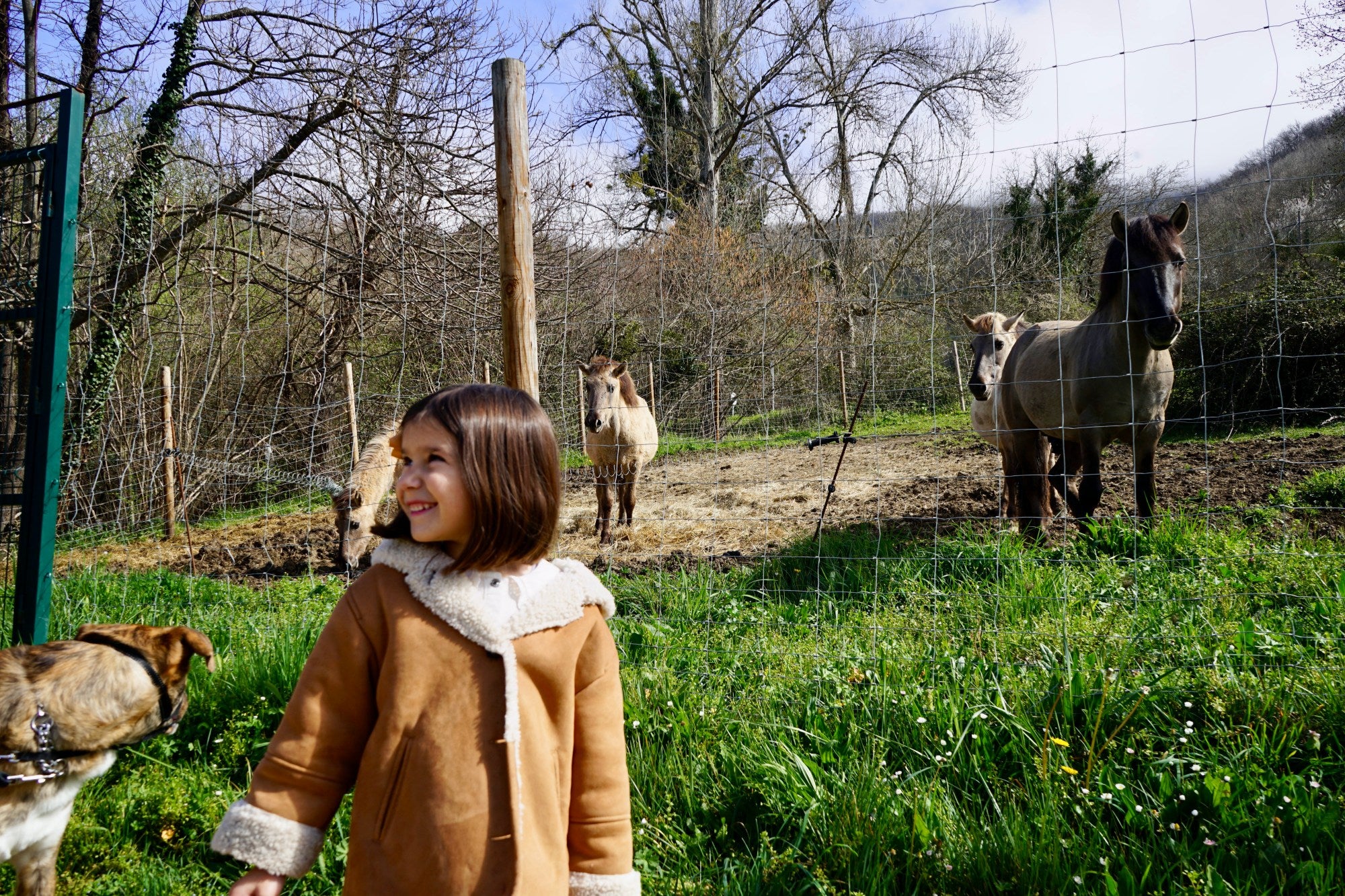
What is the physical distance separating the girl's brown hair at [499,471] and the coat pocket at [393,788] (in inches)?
14.3

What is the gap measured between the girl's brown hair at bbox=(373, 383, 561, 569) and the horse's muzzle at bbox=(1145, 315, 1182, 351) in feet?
14.9

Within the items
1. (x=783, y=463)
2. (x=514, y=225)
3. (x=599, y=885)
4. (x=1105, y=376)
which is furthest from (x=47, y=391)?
(x=783, y=463)

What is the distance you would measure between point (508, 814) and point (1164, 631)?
10.4 feet

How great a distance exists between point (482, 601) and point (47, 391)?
11.2 feet

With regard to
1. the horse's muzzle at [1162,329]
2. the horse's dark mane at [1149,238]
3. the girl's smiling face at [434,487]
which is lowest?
the girl's smiling face at [434,487]

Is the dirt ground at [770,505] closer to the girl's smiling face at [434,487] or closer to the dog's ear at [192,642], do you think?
the dog's ear at [192,642]

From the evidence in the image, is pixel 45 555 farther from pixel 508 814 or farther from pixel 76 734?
pixel 508 814

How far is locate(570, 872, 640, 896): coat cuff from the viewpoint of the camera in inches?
63.5

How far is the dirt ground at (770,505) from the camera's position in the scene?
286 inches

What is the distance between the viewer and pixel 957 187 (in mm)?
5020

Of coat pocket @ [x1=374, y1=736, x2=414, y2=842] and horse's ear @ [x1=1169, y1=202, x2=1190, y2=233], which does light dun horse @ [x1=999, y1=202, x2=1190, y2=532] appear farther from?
coat pocket @ [x1=374, y1=736, x2=414, y2=842]

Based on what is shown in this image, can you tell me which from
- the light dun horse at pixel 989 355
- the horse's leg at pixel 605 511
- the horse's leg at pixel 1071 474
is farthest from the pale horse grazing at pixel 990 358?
the horse's leg at pixel 605 511

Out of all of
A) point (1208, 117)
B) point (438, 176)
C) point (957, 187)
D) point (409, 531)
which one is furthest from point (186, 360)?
point (1208, 117)

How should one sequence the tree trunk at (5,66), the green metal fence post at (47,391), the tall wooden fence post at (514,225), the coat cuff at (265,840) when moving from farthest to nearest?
1. the tree trunk at (5,66)
2. the green metal fence post at (47,391)
3. the tall wooden fence post at (514,225)
4. the coat cuff at (265,840)
